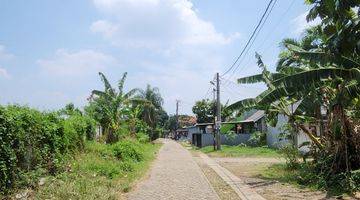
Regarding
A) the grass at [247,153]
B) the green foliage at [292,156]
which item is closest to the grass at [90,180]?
the green foliage at [292,156]

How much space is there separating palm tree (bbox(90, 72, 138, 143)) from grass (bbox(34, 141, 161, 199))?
11693 mm

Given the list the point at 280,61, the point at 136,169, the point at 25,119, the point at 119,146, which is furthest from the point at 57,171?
the point at 280,61

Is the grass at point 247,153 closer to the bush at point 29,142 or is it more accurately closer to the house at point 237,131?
the house at point 237,131

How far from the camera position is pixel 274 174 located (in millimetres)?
20375

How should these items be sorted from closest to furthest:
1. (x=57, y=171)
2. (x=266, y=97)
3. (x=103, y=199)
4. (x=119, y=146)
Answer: (x=103, y=199) → (x=57, y=171) → (x=266, y=97) → (x=119, y=146)

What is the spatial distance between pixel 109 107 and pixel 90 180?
2053cm

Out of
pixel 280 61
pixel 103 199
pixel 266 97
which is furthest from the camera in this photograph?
pixel 280 61

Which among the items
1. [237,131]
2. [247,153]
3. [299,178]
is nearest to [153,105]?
[237,131]

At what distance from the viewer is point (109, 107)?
114 ft

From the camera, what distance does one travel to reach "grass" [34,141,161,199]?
1197 cm

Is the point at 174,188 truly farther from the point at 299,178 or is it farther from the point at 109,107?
the point at 109,107

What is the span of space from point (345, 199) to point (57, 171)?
8.45 meters

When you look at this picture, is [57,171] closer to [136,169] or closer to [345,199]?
[136,169]

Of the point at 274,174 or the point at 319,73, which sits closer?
the point at 319,73
